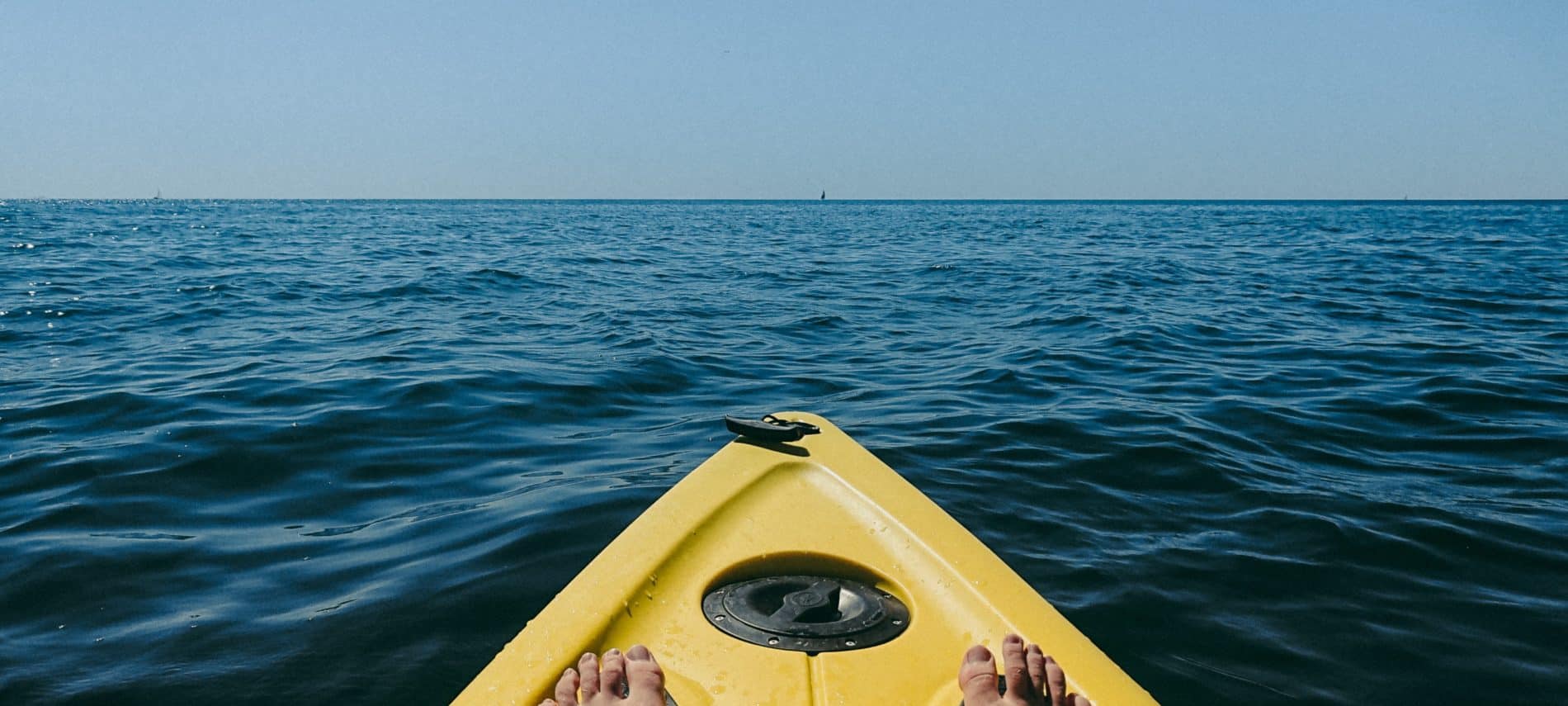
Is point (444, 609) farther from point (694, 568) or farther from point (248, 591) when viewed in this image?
point (694, 568)

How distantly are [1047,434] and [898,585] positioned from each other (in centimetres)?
272

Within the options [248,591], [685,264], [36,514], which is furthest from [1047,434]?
[685,264]

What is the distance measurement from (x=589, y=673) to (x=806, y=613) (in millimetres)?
572

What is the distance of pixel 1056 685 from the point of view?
1941mm

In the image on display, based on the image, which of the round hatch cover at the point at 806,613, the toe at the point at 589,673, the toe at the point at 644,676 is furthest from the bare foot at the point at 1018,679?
the toe at the point at 589,673

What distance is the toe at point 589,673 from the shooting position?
188 cm

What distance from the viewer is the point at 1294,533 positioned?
11.5ft

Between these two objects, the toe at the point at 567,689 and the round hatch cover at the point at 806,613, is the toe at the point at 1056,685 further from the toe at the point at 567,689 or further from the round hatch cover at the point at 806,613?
the toe at the point at 567,689

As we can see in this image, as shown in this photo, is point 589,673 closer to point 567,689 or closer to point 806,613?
point 567,689

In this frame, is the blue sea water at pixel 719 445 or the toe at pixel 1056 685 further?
the blue sea water at pixel 719 445

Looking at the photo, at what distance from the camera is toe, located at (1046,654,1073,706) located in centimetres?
192

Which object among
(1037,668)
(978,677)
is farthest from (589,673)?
(1037,668)

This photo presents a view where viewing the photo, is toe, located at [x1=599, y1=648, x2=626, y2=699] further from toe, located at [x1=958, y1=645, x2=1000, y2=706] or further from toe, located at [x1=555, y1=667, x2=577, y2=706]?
toe, located at [x1=958, y1=645, x2=1000, y2=706]

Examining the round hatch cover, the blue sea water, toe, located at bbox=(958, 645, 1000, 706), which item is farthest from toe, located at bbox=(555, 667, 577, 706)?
toe, located at bbox=(958, 645, 1000, 706)
